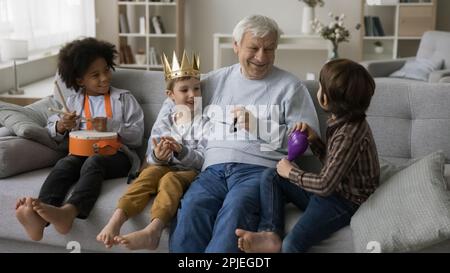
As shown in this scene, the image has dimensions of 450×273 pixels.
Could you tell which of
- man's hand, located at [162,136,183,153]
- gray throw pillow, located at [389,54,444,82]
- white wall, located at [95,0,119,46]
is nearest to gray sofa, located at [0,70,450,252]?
man's hand, located at [162,136,183,153]

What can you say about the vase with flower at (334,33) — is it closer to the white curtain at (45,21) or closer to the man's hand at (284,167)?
the white curtain at (45,21)

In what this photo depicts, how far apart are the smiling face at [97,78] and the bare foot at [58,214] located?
72cm

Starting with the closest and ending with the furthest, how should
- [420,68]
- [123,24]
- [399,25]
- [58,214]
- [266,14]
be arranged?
[58,214] < [420,68] < [399,25] < [123,24] < [266,14]

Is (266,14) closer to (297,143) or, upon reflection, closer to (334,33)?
(334,33)

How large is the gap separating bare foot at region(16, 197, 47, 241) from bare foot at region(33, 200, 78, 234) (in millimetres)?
Answer: 26

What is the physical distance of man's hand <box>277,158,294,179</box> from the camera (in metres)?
1.98

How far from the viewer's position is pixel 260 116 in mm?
2250

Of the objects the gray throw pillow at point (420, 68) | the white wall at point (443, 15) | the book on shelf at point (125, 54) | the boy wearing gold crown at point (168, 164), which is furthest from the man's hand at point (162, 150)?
the white wall at point (443, 15)

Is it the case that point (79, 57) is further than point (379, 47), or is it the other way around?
point (379, 47)

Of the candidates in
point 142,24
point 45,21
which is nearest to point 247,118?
point 45,21

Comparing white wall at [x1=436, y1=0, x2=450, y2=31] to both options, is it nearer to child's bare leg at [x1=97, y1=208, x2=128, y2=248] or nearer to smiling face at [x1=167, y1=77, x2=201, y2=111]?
smiling face at [x1=167, y1=77, x2=201, y2=111]

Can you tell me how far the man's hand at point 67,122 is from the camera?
245 centimetres

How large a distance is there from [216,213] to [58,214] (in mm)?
553

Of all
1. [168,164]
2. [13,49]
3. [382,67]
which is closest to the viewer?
[168,164]
